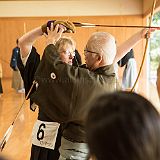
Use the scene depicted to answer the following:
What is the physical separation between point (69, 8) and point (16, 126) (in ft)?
17.9

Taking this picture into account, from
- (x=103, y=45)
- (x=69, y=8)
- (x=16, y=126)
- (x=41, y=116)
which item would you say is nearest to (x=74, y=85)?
(x=103, y=45)

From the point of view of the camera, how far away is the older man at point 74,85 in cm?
119

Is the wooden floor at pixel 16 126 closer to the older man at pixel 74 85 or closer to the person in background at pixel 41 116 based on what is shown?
the person in background at pixel 41 116

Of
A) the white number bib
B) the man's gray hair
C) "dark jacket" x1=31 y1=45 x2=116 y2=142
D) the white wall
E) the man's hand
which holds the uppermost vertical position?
the white wall

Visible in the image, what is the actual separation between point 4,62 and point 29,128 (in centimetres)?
578

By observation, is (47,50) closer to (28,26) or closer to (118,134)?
(118,134)

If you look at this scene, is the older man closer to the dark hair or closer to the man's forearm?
the man's forearm

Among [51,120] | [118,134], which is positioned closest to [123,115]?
[118,134]

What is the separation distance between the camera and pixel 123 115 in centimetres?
54

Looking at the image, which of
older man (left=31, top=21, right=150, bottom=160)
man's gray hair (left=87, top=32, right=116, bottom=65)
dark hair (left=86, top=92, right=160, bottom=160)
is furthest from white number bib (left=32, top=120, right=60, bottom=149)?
dark hair (left=86, top=92, right=160, bottom=160)

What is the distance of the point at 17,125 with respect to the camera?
4.02 metres

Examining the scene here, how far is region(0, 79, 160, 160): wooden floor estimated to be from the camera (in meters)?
3.02

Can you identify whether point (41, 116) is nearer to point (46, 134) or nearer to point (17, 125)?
point (46, 134)

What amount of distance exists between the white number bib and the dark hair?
2.88 feet
